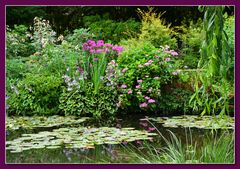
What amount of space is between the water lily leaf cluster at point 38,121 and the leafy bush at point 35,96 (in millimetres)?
222

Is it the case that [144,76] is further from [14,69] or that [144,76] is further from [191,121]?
[14,69]

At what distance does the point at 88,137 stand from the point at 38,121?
1.35 meters

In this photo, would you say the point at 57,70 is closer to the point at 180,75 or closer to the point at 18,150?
→ the point at 180,75

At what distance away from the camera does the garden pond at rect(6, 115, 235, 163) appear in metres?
4.68

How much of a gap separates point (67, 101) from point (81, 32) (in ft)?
8.32

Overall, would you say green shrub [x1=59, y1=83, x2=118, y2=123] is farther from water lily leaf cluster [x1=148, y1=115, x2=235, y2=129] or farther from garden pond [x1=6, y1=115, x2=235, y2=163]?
water lily leaf cluster [x1=148, y1=115, x2=235, y2=129]

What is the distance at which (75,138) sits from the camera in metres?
5.42

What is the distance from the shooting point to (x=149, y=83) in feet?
23.0

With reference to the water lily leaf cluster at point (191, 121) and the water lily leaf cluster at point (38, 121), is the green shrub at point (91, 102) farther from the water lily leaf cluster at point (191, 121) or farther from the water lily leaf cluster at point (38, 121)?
the water lily leaf cluster at point (191, 121)

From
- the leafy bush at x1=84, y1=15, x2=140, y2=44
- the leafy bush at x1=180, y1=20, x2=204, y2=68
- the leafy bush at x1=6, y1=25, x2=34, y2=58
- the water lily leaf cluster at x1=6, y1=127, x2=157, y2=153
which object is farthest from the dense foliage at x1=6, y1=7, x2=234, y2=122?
the leafy bush at x1=84, y1=15, x2=140, y2=44

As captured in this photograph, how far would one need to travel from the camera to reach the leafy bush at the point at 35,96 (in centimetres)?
701

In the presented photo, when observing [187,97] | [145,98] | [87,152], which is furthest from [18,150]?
[187,97]

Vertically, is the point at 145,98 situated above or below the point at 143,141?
above

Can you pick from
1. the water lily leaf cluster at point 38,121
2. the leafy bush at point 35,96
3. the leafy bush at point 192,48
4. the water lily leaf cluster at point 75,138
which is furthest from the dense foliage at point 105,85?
the leafy bush at point 192,48
